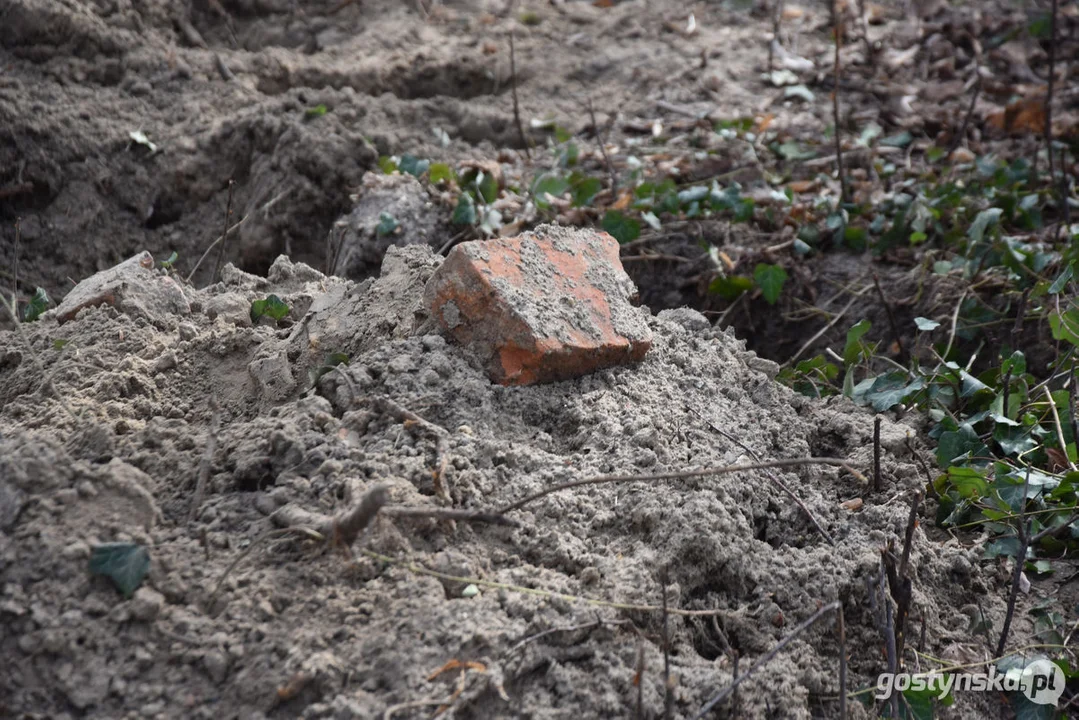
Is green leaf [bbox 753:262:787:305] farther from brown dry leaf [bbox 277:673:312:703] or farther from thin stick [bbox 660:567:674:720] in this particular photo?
brown dry leaf [bbox 277:673:312:703]

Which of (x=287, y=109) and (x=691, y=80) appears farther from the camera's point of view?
(x=691, y=80)

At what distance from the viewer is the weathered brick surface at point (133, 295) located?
2.52 metres

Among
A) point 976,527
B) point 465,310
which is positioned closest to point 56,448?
point 465,310

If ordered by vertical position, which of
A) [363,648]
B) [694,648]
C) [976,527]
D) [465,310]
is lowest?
[976,527]

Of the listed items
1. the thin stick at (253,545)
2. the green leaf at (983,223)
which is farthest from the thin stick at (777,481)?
the green leaf at (983,223)

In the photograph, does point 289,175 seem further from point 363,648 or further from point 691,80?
point 363,648

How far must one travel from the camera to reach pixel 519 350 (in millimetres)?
2166

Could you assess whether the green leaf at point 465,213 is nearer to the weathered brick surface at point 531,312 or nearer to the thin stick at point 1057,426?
the weathered brick surface at point 531,312

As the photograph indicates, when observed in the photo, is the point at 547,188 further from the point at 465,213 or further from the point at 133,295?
the point at 133,295

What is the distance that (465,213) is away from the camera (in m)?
3.54

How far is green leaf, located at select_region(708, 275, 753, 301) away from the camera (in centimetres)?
351

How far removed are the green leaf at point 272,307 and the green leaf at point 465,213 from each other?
109 centimetres

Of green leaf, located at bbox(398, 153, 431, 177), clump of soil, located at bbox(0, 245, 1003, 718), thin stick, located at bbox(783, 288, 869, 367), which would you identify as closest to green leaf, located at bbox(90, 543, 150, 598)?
clump of soil, located at bbox(0, 245, 1003, 718)

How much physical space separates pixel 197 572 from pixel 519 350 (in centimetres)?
81
